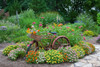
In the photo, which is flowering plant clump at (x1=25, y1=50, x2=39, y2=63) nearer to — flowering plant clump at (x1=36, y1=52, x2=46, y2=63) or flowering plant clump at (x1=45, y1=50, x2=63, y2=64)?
flowering plant clump at (x1=36, y1=52, x2=46, y2=63)

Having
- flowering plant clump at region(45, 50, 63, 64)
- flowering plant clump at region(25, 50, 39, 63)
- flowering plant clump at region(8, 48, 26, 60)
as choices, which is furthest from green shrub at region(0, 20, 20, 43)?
flowering plant clump at region(45, 50, 63, 64)

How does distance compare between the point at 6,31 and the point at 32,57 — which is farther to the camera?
the point at 6,31

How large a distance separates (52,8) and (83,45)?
1346cm

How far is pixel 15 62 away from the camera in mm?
4746

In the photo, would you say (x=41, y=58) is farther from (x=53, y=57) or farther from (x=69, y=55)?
(x=69, y=55)

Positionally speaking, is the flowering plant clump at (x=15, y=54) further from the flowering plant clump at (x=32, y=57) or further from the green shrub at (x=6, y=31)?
the green shrub at (x=6, y=31)

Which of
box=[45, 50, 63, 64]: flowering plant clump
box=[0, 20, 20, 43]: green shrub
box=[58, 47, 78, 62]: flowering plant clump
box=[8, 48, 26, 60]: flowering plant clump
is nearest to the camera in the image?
box=[45, 50, 63, 64]: flowering plant clump

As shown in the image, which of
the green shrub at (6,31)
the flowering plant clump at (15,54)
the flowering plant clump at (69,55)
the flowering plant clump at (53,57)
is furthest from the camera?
the green shrub at (6,31)

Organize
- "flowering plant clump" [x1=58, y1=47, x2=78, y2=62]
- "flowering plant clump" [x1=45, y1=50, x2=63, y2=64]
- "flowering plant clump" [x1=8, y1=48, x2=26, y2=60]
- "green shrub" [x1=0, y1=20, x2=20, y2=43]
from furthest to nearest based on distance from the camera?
"green shrub" [x1=0, y1=20, x2=20, y2=43]
"flowering plant clump" [x1=8, y1=48, x2=26, y2=60]
"flowering plant clump" [x1=58, y1=47, x2=78, y2=62]
"flowering plant clump" [x1=45, y1=50, x2=63, y2=64]

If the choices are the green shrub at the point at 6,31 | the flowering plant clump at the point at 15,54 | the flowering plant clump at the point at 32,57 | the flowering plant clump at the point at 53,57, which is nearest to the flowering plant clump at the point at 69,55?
the flowering plant clump at the point at 53,57

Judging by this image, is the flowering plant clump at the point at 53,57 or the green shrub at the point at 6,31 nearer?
the flowering plant clump at the point at 53,57

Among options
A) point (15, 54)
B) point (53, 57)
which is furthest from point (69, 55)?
point (15, 54)

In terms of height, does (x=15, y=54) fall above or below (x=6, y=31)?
above

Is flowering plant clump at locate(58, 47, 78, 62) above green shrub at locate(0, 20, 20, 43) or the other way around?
above
